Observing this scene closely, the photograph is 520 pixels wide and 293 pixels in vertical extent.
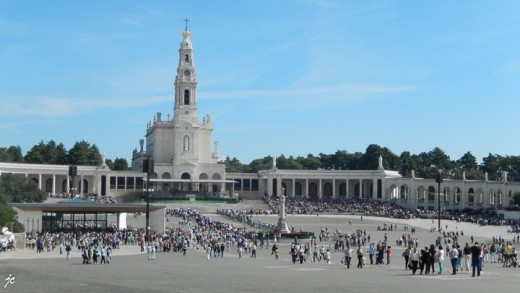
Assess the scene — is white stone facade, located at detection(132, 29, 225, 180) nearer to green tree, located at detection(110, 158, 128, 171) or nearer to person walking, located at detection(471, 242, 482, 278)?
green tree, located at detection(110, 158, 128, 171)

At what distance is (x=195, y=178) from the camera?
364ft

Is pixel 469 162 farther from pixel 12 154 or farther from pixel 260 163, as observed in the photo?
pixel 12 154

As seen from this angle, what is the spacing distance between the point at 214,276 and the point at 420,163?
12450 cm

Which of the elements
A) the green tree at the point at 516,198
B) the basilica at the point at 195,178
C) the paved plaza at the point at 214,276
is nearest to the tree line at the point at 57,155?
the basilica at the point at 195,178

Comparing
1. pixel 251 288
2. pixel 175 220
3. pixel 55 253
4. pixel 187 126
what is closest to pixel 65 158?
pixel 187 126

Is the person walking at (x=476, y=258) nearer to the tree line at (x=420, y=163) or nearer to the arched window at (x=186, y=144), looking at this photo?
the arched window at (x=186, y=144)

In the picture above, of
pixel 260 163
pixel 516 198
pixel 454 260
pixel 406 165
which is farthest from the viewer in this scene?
pixel 260 163

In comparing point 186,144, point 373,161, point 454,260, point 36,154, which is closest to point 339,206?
point 186,144

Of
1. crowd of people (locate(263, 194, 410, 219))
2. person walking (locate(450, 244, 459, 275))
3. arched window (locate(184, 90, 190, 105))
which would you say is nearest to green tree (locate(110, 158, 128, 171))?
arched window (locate(184, 90, 190, 105))

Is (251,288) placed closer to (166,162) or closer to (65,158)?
(166,162)

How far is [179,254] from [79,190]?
6387 centimetres

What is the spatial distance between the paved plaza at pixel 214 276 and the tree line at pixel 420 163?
97196 millimetres

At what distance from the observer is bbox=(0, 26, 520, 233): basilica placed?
356ft

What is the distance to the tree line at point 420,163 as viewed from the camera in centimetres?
14188
